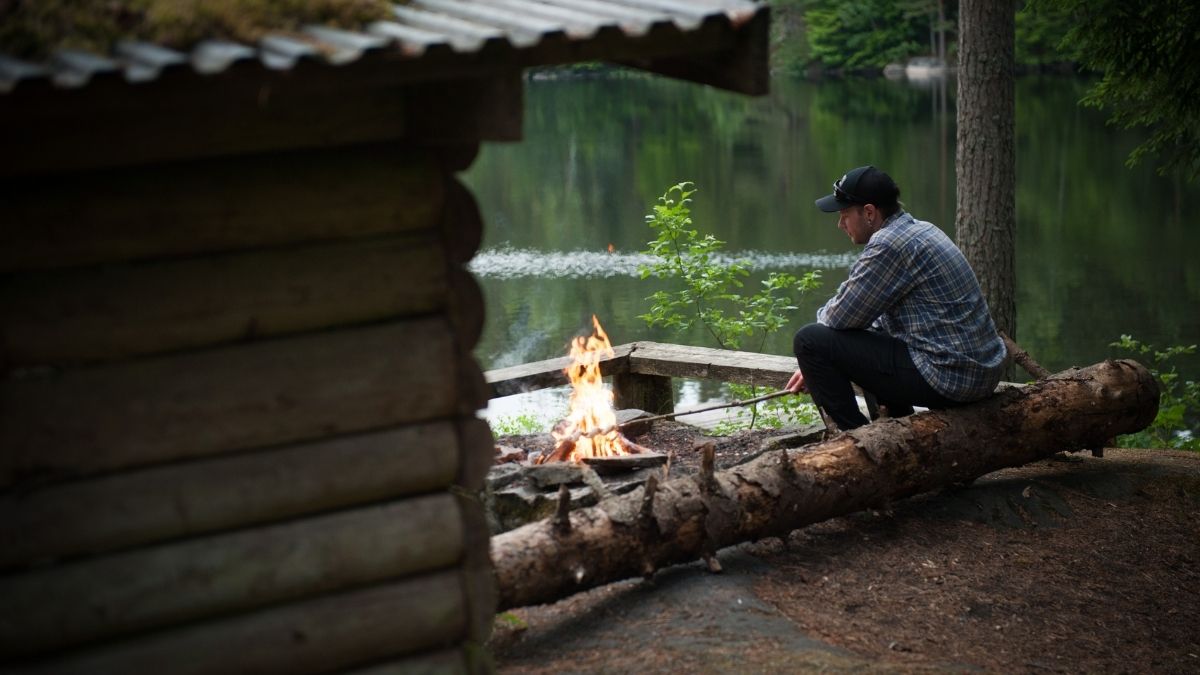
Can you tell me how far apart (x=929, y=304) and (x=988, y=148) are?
8.14 feet

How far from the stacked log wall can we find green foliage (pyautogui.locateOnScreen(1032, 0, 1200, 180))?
239 inches

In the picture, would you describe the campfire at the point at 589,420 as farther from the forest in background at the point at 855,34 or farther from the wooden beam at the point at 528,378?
the forest in background at the point at 855,34

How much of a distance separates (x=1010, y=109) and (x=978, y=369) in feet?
9.02

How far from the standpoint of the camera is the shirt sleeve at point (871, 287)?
6184mm

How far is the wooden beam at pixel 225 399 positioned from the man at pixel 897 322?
322cm

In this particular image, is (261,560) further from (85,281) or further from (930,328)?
(930,328)

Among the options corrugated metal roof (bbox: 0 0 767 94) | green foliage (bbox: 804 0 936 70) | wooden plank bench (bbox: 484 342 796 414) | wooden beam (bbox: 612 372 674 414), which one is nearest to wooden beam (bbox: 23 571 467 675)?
corrugated metal roof (bbox: 0 0 767 94)

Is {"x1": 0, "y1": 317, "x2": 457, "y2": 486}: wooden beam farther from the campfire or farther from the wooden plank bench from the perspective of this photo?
the wooden plank bench

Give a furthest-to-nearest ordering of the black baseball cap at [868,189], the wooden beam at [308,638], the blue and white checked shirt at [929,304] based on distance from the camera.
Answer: the black baseball cap at [868,189] < the blue and white checked shirt at [929,304] < the wooden beam at [308,638]

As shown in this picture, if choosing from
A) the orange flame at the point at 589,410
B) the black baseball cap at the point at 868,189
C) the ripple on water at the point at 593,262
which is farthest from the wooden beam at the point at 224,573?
the ripple on water at the point at 593,262

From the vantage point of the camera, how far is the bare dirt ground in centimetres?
471

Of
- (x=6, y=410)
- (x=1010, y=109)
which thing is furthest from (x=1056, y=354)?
(x=6, y=410)

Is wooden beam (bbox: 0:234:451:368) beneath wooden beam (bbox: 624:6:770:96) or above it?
beneath

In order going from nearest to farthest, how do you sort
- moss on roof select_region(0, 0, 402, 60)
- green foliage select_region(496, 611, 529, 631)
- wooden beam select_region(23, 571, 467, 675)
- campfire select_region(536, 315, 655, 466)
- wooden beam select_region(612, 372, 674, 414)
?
moss on roof select_region(0, 0, 402, 60) → wooden beam select_region(23, 571, 467, 675) → green foliage select_region(496, 611, 529, 631) → campfire select_region(536, 315, 655, 466) → wooden beam select_region(612, 372, 674, 414)
